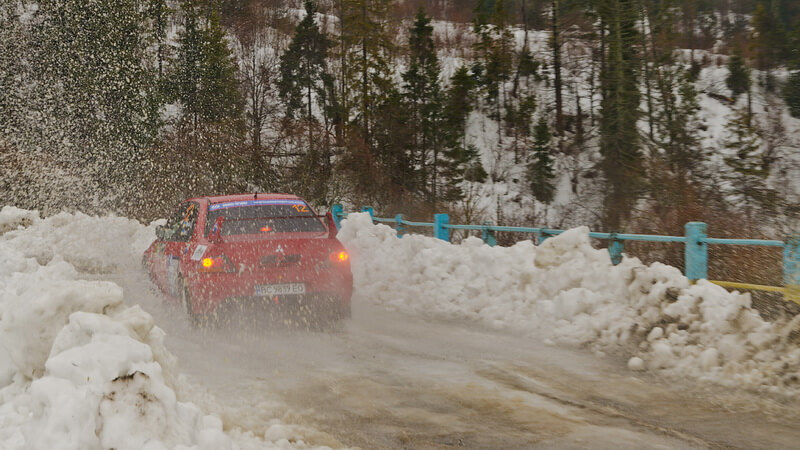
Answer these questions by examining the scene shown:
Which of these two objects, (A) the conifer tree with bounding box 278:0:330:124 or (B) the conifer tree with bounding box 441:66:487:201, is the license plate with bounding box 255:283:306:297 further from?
(A) the conifer tree with bounding box 278:0:330:124

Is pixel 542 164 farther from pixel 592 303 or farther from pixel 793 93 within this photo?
pixel 592 303

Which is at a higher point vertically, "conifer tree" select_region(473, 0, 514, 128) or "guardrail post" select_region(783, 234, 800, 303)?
"conifer tree" select_region(473, 0, 514, 128)

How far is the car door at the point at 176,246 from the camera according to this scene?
7.87m

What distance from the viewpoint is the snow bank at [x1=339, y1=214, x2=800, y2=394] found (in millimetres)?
5715

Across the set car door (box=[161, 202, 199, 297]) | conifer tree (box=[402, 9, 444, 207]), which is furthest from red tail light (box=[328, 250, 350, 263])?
conifer tree (box=[402, 9, 444, 207])

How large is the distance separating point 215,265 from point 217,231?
0.47 metres

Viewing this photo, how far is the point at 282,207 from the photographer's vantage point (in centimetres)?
827

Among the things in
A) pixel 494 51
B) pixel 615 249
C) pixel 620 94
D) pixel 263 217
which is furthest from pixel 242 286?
→ pixel 494 51

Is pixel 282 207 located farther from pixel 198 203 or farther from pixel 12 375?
pixel 12 375

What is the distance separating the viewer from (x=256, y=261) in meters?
7.29

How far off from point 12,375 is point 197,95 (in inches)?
1475

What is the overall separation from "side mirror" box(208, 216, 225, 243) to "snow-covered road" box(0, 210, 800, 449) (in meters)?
0.96

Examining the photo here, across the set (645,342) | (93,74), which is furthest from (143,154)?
(645,342)

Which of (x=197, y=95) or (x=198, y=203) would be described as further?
(x=197, y=95)
